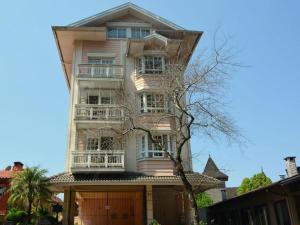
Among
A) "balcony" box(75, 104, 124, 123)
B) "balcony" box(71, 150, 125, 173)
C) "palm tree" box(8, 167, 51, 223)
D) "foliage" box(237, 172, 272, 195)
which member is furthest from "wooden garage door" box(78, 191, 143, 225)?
"foliage" box(237, 172, 272, 195)

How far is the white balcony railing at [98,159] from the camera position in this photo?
20156mm

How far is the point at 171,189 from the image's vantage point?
23.4 metres

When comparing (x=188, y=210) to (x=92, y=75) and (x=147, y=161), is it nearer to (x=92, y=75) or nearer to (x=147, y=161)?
(x=147, y=161)

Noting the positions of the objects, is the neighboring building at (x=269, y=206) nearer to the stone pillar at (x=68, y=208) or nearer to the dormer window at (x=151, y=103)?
the dormer window at (x=151, y=103)

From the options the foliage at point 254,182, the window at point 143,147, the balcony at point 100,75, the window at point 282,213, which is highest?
the balcony at point 100,75

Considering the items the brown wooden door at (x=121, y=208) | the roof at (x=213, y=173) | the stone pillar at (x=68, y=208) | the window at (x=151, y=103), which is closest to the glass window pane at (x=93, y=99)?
the window at (x=151, y=103)

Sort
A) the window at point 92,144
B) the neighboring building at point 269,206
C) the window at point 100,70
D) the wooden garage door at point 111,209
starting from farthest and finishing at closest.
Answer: the wooden garage door at point 111,209 → the window at point 100,70 → the window at point 92,144 → the neighboring building at point 269,206

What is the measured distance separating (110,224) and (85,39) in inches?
534

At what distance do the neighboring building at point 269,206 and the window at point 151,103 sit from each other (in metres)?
7.77

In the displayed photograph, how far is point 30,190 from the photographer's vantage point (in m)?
22.7

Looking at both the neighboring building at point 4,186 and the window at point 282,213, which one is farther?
the neighboring building at point 4,186

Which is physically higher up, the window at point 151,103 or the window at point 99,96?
the window at point 99,96

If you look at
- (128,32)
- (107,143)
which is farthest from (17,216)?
(128,32)

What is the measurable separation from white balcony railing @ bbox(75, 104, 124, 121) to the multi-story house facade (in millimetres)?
64
